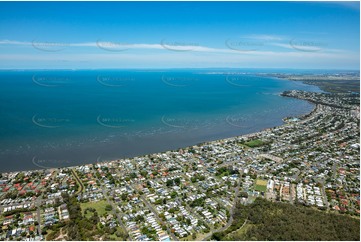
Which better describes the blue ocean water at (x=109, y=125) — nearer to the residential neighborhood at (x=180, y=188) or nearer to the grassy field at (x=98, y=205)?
the residential neighborhood at (x=180, y=188)

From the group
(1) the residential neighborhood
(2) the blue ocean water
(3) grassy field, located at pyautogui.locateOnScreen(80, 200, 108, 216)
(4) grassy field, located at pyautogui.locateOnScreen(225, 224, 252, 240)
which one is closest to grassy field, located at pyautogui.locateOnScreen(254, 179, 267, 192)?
(1) the residential neighborhood

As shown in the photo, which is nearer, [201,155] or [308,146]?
[201,155]

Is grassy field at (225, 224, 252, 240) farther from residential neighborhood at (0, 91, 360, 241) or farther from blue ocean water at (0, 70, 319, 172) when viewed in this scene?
blue ocean water at (0, 70, 319, 172)

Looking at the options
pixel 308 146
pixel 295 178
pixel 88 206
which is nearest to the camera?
pixel 88 206

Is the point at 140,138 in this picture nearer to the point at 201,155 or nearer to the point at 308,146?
the point at 201,155

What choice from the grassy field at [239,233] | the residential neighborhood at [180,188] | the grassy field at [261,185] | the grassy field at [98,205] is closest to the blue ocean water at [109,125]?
the residential neighborhood at [180,188]

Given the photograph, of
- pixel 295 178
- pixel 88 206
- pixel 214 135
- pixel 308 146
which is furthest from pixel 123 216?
pixel 308 146

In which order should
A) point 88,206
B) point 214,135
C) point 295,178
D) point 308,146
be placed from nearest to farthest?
point 88,206
point 295,178
point 308,146
point 214,135

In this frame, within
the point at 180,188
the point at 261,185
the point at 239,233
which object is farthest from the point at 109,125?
the point at 239,233

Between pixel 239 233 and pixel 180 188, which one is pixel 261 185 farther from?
pixel 239 233
